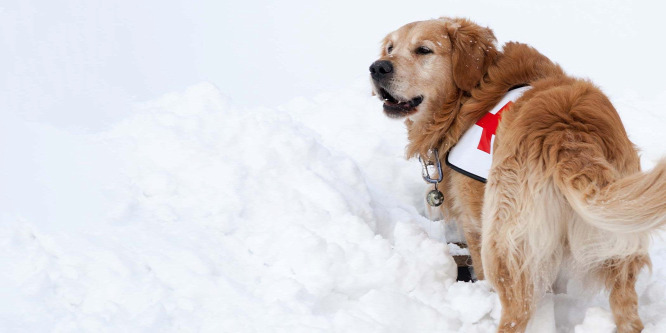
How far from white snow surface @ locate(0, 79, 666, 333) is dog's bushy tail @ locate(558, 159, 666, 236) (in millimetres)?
170

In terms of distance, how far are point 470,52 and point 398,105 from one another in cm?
45

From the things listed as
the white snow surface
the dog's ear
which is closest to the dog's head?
the dog's ear

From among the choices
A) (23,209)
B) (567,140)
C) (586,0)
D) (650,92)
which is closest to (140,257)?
(23,209)

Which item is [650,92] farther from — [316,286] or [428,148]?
[316,286]

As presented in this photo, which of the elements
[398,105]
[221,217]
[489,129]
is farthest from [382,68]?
[221,217]

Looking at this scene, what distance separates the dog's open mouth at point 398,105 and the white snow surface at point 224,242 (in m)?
0.53

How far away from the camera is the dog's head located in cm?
304

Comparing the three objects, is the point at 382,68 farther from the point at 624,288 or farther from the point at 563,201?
the point at 624,288

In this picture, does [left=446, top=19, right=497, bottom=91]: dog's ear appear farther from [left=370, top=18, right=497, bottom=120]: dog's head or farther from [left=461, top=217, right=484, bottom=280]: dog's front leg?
[left=461, top=217, right=484, bottom=280]: dog's front leg

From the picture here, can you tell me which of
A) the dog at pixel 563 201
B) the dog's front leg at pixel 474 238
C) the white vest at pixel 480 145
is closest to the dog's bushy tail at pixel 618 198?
the dog at pixel 563 201

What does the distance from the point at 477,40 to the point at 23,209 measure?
7.82ft

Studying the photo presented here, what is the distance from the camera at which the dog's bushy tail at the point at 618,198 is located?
1.80 meters

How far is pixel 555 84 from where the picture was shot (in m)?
2.67

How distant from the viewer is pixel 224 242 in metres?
2.97
